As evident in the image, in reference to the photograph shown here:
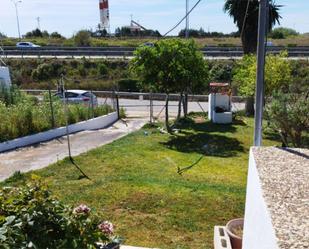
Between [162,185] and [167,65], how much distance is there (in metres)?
9.00

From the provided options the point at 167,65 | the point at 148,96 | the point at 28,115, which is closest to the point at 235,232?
the point at 28,115

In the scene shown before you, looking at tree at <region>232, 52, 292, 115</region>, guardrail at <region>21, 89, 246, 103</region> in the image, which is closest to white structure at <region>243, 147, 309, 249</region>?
tree at <region>232, 52, 292, 115</region>

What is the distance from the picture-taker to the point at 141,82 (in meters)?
17.8

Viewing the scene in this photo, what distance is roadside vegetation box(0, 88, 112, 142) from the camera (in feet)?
48.1

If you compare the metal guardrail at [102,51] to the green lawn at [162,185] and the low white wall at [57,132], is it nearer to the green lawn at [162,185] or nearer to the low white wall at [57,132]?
the low white wall at [57,132]

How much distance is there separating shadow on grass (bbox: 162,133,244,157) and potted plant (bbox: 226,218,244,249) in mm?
8184

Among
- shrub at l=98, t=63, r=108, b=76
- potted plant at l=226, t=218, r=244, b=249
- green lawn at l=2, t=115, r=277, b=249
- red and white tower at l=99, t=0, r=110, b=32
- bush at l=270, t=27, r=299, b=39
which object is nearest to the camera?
potted plant at l=226, t=218, r=244, b=249

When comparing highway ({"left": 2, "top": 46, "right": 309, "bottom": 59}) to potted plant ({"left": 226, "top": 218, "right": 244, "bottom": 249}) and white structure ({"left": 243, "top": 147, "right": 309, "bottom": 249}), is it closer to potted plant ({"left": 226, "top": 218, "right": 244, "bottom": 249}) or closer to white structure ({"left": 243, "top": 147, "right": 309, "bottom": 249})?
potted plant ({"left": 226, "top": 218, "right": 244, "bottom": 249})

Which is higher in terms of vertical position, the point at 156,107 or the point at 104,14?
the point at 104,14

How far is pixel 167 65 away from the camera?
57.1ft

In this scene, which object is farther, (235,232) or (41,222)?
(235,232)

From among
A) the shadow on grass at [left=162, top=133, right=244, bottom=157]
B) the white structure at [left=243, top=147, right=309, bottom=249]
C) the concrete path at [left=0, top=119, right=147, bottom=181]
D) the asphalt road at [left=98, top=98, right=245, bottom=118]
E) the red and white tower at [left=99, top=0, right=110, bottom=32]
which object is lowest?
the asphalt road at [left=98, top=98, right=245, bottom=118]

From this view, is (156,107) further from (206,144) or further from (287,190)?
(287,190)

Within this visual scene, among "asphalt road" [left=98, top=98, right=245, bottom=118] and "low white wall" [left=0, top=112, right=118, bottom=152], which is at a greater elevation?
"low white wall" [left=0, top=112, right=118, bottom=152]
